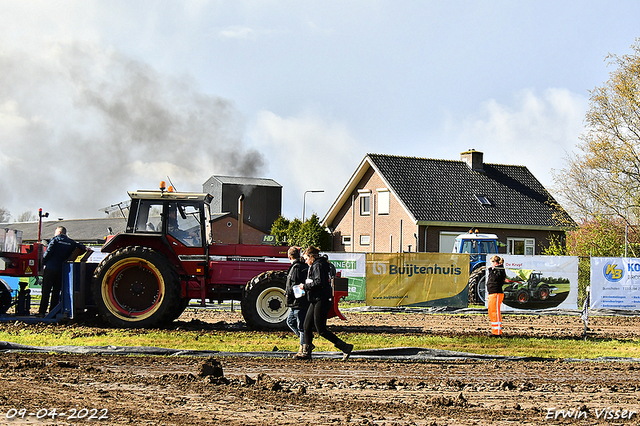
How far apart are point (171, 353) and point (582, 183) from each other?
2391cm

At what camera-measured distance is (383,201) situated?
40.2m

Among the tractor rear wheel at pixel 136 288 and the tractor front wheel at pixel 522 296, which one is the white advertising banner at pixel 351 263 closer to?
the tractor front wheel at pixel 522 296

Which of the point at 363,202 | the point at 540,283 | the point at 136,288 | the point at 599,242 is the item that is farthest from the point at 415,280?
the point at 363,202

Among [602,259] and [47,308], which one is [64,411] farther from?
[602,259]

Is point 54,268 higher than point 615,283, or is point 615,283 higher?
point 54,268

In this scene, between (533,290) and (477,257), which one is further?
(477,257)

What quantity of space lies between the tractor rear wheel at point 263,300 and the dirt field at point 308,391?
2.96 m

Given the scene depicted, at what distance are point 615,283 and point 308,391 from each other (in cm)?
1563

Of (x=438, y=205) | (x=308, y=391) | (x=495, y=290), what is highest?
(x=438, y=205)

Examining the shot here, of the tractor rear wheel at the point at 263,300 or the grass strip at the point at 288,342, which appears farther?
the tractor rear wheel at the point at 263,300

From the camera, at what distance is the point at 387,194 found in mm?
39906

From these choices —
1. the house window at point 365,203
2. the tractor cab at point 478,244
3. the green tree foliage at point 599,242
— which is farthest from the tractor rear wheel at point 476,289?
the house window at point 365,203

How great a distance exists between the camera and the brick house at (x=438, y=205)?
3784 cm

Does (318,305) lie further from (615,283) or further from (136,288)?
(615,283)
